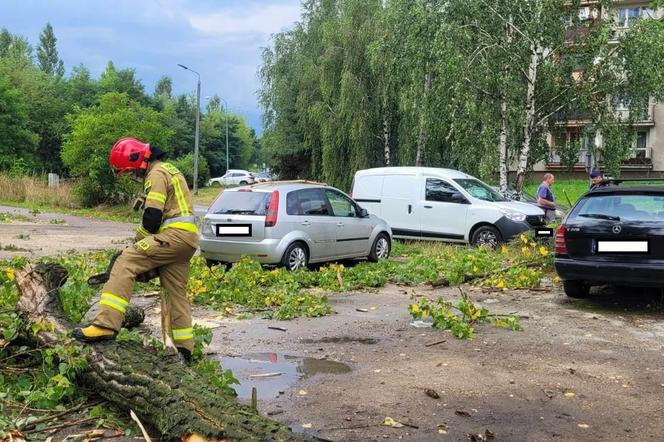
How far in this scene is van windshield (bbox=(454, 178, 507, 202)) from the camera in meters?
14.4

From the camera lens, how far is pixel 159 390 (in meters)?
3.76

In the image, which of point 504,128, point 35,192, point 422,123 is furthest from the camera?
point 35,192

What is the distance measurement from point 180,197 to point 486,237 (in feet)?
33.2

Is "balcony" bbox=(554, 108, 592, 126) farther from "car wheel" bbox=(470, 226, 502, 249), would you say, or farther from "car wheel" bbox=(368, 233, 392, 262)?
"car wheel" bbox=(368, 233, 392, 262)

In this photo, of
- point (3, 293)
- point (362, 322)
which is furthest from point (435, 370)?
point (3, 293)

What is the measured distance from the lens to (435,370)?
5316 mm

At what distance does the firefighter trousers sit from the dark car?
4.76 m

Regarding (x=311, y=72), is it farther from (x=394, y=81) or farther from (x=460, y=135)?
(x=460, y=135)

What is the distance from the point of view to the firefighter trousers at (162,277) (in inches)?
179

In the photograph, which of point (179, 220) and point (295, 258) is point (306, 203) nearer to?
point (295, 258)

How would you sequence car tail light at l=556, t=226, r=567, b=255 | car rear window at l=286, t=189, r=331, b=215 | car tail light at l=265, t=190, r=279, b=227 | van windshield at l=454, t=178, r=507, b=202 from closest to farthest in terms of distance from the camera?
car tail light at l=556, t=226, r=567, b=255 < car tail light at l=265, t=190, r=279, b=227 < car rear window at l=286, t=189, r=331, b=215 < van windshield at l=454, t=178, r=507, b=202

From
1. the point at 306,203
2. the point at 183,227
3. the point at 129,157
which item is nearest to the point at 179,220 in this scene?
the point at 183,227

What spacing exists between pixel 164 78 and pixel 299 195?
124313 millimetres

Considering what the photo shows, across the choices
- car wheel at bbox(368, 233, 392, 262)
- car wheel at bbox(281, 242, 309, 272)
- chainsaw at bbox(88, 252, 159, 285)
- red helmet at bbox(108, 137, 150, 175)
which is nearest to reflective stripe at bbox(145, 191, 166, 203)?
red helmet at bbox(108, 137, 150, 175)
